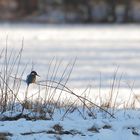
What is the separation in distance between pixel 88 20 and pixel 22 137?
29.3 m

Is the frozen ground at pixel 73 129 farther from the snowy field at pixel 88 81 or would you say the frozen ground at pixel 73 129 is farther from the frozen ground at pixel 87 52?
the frozen ground at pixel 87 52

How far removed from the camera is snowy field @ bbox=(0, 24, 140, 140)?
500 centimetres

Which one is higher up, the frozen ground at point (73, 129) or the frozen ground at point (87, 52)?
the frozen ground at point (73, 129)

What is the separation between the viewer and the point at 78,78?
36.9 feet

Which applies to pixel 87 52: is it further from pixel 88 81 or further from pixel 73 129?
pixel 73 129

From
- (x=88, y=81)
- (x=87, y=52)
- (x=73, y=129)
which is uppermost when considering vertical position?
(x=73, y=129)

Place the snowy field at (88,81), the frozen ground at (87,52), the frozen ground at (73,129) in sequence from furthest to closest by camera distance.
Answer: the frozen ground at (87,52) < the snowy field at (88,81) < the frozen ground at (73,129)

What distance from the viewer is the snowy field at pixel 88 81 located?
16.4ft

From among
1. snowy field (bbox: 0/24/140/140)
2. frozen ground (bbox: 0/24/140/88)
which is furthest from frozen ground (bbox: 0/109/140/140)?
frozen ground (bbox: 0/24/140/88)

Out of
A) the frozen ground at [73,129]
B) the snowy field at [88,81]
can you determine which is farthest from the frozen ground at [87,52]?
the frozen ground at [73,129]

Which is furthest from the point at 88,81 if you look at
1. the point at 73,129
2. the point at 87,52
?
the point at 87,52

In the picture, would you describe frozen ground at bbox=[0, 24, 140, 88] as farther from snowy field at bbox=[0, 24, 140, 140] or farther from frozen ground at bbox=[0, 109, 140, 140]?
frozen ground at bbox=[0, 109, 140, 140]

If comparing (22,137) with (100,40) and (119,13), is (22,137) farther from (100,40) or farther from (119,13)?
(119,13)

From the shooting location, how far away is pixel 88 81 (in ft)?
35.2
